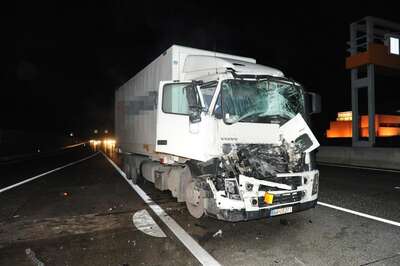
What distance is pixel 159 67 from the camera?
7.83 metres

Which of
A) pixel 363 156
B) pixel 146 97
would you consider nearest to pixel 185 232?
pixel 146 97

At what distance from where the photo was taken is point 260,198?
4883 mm

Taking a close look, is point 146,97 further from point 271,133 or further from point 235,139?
point 271,133

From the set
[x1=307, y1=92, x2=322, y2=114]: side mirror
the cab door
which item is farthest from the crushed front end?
[x1=307, y1=92, x2=322, y2=114]: side mirror

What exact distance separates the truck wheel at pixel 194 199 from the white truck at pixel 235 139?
0.02m

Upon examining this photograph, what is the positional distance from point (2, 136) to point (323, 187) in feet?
82.9

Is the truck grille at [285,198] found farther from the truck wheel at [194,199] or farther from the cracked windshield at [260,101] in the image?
the cracked windshield at [260,101]

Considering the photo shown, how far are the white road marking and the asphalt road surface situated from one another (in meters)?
0.09

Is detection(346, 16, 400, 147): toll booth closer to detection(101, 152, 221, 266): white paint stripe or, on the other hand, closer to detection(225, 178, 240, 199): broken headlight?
detection(101, 152, 221, 266): white paint stripe

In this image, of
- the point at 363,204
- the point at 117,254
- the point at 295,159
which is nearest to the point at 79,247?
the point at 117,254

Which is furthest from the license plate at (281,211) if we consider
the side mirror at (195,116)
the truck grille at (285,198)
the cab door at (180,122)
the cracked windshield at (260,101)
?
the side mirror at (195,116)

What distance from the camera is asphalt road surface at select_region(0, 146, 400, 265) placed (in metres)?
4.13

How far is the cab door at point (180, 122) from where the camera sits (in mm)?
5488

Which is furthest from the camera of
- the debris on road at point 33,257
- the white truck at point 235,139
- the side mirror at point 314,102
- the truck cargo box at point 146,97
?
the truck cargo box at point 146,97
